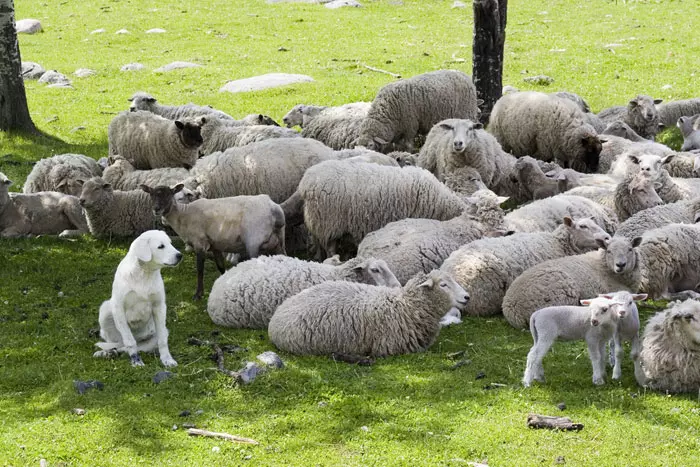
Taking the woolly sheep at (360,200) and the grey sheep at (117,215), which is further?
the grey sheep at (117,215)

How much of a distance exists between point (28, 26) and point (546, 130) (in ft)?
68.0

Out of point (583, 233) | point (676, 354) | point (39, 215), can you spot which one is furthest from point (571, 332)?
point (39, 215)

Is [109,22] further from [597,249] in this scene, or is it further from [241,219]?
[597,249]

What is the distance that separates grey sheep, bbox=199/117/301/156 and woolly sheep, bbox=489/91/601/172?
10.8 ft

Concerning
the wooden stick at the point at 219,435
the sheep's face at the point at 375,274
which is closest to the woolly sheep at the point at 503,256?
the sheep's face at the point at 375,274

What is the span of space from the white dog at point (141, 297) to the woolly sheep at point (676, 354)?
3912 mm

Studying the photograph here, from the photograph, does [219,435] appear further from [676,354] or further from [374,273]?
[676,354]

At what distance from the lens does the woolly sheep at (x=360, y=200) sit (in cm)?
1207

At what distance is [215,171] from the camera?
13.1 m

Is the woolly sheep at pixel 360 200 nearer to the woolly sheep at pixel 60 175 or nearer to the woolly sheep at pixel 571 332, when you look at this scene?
the woolly sheep at pixel 60 175

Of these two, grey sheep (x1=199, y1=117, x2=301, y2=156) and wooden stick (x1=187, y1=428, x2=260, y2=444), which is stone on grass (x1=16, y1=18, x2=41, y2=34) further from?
wooden stick (x1=187, y1=428, x2=260, y2=444)

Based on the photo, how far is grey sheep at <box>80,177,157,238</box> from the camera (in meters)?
13.4

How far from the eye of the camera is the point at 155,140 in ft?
49.9

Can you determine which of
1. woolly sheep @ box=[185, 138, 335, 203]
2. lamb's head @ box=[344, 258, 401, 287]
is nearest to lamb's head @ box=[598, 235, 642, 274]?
lamb's head @ box=[344, 258, 401, 287]
